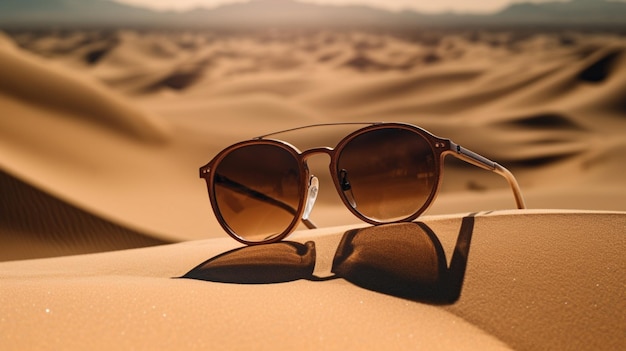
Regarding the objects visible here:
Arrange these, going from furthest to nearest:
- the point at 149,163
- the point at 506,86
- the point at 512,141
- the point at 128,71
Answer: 1. the point at 128,71
2. the point at 506,86
3. the point at 512,141
4. the point at 149,163

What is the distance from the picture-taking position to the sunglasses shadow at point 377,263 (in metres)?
1.57

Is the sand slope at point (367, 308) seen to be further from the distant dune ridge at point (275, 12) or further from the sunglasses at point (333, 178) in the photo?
the distant dune ridge at point (275, 12)

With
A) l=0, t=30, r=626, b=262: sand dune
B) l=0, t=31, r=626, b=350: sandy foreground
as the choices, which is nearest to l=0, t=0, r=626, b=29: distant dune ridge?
l=0, t=30, r=626, b=262: sand dune

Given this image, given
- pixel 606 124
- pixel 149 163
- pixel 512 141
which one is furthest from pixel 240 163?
pixel 606 124

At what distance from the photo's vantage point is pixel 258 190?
209cm

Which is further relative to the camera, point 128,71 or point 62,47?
point 62,47

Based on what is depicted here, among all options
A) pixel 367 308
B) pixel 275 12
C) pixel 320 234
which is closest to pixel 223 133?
pixel 320 234

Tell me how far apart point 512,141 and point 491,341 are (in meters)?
9.20

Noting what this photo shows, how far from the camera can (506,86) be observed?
16906 mm

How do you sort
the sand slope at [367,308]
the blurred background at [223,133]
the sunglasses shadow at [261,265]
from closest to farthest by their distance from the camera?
the sand slope at [367,308] < the sunglasses shadow at [261,265] < the blurred background at [223,133]

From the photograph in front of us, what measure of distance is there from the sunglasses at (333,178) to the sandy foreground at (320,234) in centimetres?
8

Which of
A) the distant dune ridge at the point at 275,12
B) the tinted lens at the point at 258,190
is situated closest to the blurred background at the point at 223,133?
the tinted lens at the point at 258,190

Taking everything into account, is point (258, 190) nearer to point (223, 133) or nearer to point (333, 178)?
point (333, 178)

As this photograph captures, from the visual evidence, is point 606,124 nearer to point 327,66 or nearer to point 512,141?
point 512,141
